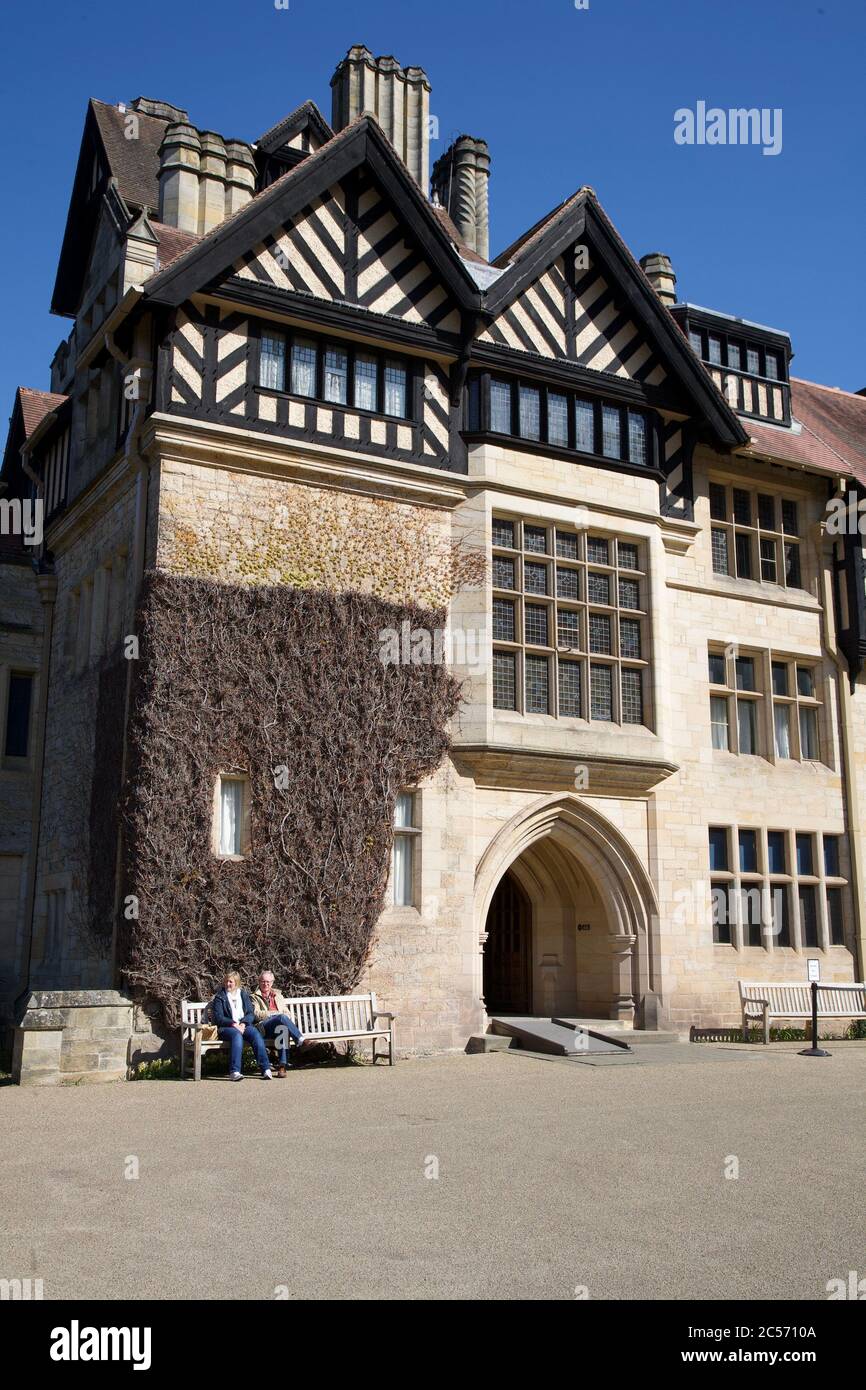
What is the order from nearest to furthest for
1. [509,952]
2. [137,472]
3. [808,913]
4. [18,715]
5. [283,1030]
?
1. [283,1030]
2. [137,472]
3. [509,952]
4. [808,913]
5. [18,715]

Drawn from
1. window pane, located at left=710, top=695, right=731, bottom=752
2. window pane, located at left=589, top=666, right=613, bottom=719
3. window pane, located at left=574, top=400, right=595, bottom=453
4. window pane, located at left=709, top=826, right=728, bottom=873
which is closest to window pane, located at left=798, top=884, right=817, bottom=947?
window pane, located at left=709, top=826, right=728, bottom=873

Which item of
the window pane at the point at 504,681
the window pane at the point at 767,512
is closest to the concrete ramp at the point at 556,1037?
the window pane at the point at 504,681

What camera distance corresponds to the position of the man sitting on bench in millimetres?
11682

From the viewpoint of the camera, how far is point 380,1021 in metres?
13.5

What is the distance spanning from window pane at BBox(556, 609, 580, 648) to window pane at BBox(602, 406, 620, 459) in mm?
2216

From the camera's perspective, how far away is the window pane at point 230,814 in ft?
43.2

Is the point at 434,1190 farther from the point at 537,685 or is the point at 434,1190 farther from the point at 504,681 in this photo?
the point at 537,685

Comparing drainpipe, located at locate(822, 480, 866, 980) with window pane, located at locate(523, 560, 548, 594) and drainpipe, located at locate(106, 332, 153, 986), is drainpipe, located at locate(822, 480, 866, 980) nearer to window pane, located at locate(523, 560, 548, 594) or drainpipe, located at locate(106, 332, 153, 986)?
window pane, located at locate(523, 560, 548, 594)

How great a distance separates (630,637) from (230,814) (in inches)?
234

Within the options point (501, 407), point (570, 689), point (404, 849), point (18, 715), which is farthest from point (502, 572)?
point (18, 715)

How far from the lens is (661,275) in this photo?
796 inches

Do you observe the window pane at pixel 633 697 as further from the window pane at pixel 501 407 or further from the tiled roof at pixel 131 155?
the tiled roof at pixel 131 155

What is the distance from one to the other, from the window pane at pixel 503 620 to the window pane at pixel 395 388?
2.57 m
